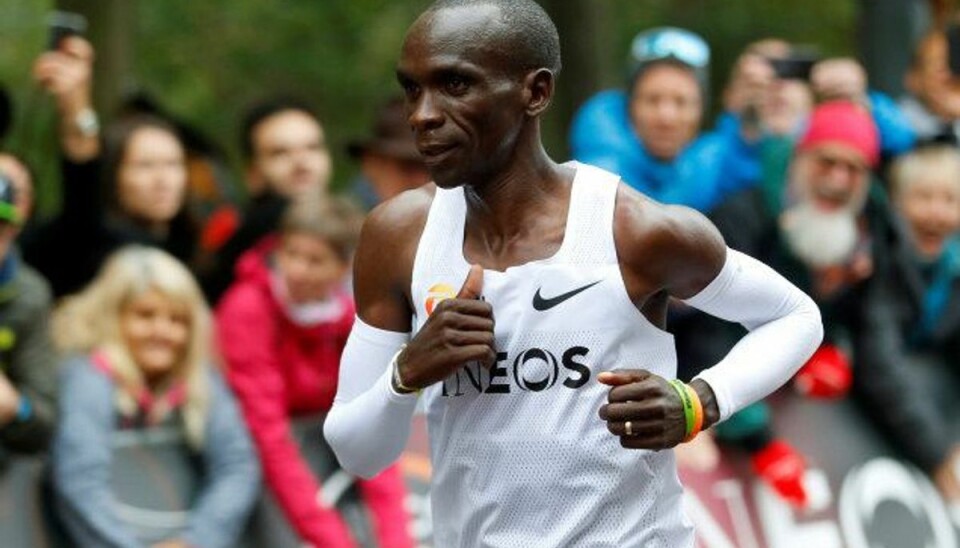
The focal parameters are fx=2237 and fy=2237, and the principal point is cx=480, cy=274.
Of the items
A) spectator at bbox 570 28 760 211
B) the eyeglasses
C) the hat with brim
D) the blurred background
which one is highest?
the eyeglasses

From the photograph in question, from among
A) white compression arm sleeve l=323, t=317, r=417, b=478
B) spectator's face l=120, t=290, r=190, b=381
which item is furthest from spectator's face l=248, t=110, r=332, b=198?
white compression arm sleeve l=323, t=317, r=417, b=478

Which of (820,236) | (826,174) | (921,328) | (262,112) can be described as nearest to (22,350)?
(262,112)

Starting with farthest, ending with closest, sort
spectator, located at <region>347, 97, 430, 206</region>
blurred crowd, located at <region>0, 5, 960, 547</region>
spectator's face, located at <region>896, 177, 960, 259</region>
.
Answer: spectator's face, located at <region>896, 177, 960, 259</region>, spectator, located at <region>347, 97, 430, 206</region>, blurred crowd, located at <region>0, 5, 960, 547</region>

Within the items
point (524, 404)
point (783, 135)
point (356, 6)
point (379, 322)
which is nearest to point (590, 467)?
point (524, 404)

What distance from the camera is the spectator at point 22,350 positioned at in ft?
23.8

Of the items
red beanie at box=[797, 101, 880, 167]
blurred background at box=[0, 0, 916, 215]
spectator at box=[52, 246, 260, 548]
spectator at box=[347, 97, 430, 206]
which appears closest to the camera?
spectator at box=[52, 246, 260, 548]

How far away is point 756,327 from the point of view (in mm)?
5391

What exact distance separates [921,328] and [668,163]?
5.29ft

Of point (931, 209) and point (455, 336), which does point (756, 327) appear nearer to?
point (455, 336)

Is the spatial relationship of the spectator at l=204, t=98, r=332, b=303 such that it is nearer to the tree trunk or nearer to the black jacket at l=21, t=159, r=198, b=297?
the black jacket at l=21, t=159, r=198, b=297

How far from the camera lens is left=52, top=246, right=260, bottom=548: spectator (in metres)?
7.39

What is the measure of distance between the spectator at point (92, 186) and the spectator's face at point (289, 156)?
679 millimetres

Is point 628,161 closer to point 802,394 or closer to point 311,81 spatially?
point 802,394

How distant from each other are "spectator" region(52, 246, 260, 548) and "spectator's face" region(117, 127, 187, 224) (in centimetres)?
32
